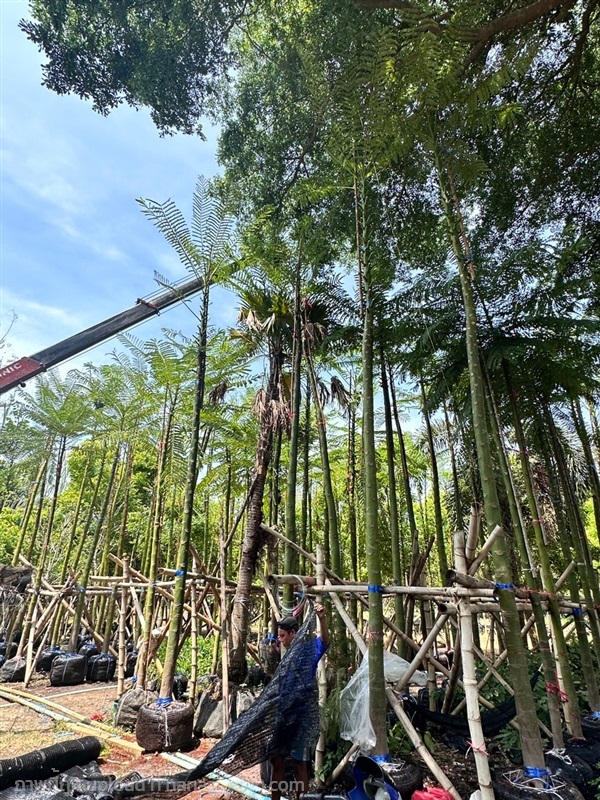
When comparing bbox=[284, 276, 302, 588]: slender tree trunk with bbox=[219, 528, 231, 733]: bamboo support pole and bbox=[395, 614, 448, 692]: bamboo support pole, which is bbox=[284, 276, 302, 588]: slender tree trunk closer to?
bbox=[219, 528, 231, 733]: bamboo support pole

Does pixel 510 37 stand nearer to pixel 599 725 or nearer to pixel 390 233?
pixel 390 233

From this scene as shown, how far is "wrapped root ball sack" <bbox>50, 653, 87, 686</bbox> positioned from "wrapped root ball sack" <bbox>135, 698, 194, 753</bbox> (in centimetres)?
426

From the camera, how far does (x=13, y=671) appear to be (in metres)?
8.38

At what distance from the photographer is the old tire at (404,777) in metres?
3.28

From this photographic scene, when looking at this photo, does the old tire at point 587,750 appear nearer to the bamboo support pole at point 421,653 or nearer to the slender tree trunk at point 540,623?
the slender tree trunk at point 540,623

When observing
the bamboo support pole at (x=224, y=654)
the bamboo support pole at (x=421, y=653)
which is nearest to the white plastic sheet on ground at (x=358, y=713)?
the bamboo support pole at (x=421, y=653)

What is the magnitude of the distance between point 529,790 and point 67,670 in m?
7.93

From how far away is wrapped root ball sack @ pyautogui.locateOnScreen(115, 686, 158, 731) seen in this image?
550 centimetres

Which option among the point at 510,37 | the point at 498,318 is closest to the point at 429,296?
the point at 498,318

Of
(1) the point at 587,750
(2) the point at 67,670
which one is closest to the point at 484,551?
(1) the point at 587,750

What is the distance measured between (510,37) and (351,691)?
24.9 ft

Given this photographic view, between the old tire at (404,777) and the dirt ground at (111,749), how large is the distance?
2.20ft

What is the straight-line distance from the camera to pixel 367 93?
402 centimetres

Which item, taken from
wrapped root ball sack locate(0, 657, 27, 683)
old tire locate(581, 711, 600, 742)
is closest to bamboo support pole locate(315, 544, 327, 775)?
old tire locate(581, 711, 600, 742)
